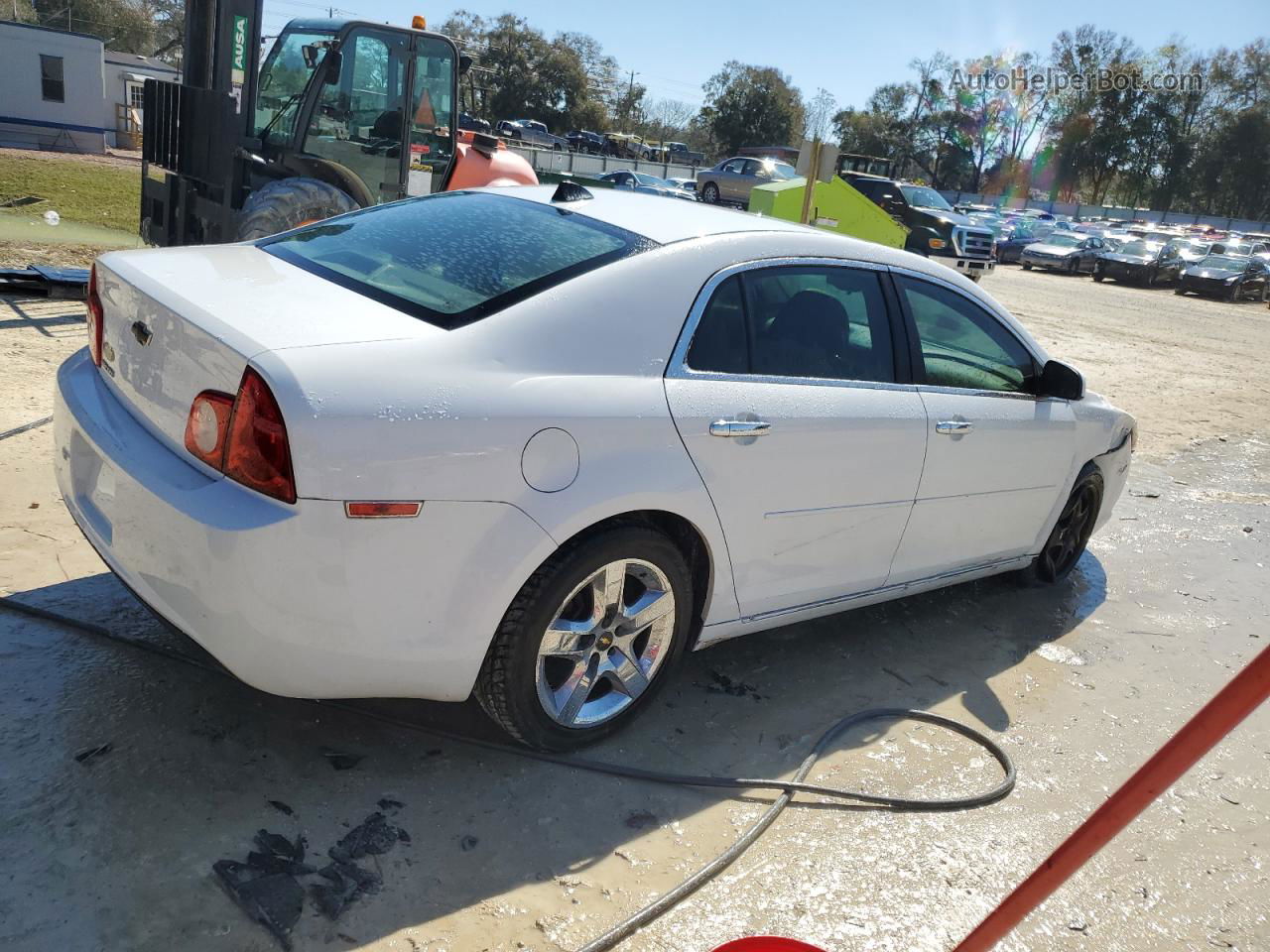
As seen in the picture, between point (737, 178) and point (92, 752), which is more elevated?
point (737, 178)

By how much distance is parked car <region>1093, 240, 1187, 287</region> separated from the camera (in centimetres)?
3106

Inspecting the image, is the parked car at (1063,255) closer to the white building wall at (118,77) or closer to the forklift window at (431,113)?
the forklift window at (431,113)

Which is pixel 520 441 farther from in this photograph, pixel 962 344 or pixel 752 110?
pixel 752 110

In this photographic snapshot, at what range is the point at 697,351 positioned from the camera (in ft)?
10.3

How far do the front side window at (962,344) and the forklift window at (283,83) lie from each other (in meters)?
6.44

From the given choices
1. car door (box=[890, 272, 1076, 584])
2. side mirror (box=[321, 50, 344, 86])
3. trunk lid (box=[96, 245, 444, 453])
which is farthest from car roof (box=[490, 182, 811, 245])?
side mirror (box=[321, 50, 344, 86])

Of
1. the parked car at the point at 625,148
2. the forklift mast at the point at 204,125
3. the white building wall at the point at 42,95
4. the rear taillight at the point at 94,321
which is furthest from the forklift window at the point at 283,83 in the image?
the parked car at the point at 625,148

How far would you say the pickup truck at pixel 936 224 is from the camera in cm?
2252

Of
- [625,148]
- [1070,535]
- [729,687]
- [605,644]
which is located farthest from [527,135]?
[605,644]

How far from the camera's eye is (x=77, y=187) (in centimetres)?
1798

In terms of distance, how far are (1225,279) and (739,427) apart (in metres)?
32.2

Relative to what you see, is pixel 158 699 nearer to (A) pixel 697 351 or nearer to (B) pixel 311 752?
(B) pixel 311 752

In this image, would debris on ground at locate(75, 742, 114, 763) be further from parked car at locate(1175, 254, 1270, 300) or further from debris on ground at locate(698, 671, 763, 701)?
parked car at locate(1175, 254, 1270, 300)

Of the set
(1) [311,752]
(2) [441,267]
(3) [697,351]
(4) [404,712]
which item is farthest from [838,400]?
(1) [311,752]
